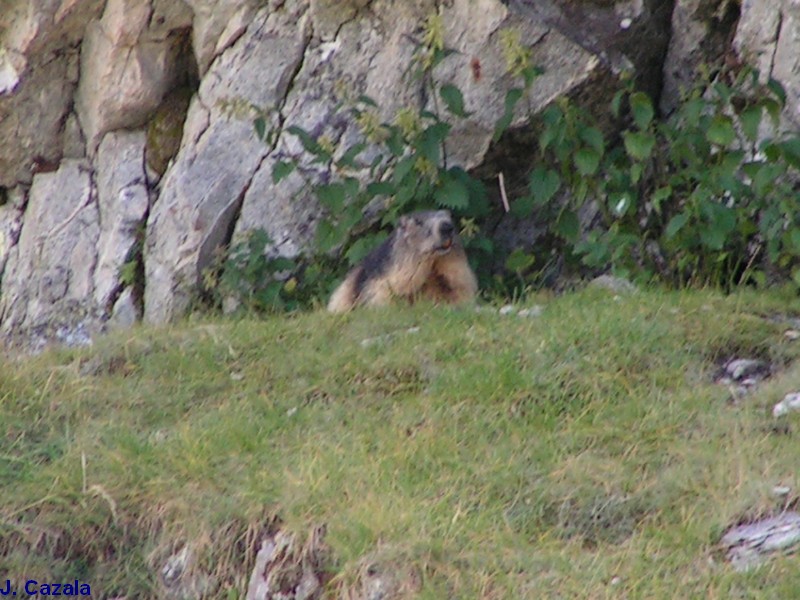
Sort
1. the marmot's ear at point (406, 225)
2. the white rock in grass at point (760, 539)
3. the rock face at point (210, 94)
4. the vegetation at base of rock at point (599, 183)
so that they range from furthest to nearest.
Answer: the rock face at point (210, 94), the marmot's ear at point (406, 225), the vegetation at base of rock at point (599, 183), the white rock in grass at point (760, 539)

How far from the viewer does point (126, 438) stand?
6.68 m

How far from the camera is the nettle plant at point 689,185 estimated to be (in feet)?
28.3

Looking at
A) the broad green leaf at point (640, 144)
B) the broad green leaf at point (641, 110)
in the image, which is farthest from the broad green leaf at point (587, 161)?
the broad green leaf at point (641, 110)

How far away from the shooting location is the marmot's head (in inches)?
348

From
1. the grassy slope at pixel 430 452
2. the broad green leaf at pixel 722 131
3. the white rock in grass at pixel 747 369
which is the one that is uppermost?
the broad green leaf at pixel 722 131

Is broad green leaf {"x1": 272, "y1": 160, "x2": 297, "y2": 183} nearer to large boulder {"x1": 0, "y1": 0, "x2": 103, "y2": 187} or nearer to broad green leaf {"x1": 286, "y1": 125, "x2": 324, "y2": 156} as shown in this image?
broad green leaf {"x1": 286, "y1": 125, "x2": 324, "y2": 156}

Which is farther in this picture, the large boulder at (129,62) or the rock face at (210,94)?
the large boulder at (129,62)

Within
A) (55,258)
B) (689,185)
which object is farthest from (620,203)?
(55,258)

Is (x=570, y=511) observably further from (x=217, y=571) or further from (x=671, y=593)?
(x=217, y=571)

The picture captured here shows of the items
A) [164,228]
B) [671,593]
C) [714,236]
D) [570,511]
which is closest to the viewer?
[671,593]

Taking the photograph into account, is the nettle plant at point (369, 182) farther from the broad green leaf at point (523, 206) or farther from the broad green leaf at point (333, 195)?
the broad green leaf at point (523, 206)

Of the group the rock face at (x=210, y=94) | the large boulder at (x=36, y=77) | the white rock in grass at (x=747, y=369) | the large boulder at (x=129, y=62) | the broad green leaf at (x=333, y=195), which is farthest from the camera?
the large boulder at (x=36, y=77)

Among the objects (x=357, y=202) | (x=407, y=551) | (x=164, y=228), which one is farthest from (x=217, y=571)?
(x=164, y=228)

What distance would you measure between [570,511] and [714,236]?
3.36 m
